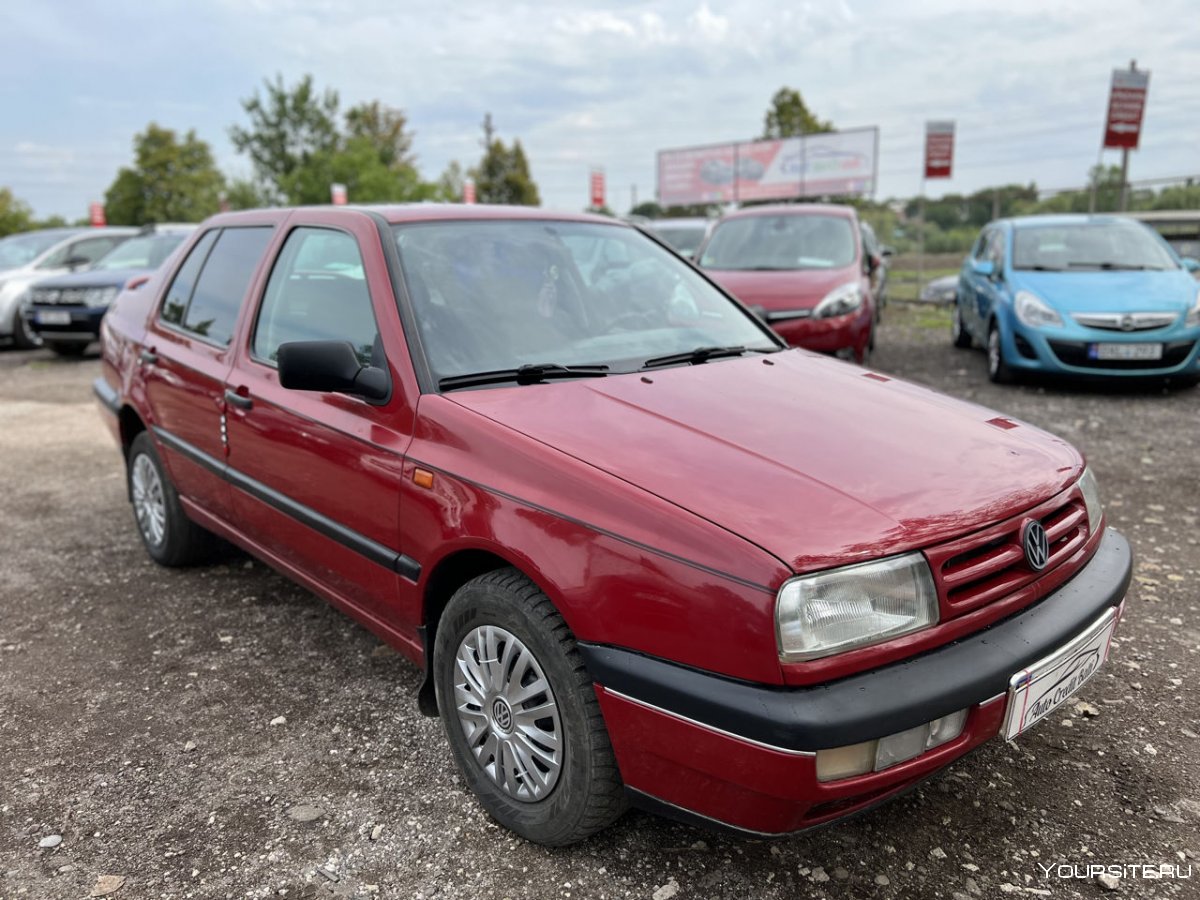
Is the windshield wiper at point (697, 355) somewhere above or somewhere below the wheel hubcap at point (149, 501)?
above

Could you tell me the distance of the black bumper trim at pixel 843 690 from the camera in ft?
5.69

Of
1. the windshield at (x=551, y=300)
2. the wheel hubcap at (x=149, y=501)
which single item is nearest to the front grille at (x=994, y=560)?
the windshield at (x=551, y=300)

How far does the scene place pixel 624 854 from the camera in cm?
225

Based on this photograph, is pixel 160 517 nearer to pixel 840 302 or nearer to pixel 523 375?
pixel 523 375

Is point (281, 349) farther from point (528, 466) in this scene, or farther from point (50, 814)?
point (50, 814)

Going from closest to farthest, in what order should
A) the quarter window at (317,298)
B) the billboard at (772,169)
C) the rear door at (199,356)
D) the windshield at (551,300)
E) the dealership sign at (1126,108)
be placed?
the windshield at (551,300)
the quarter window at (317,298)
the rear door at (199,356)
the dealership sign at (1126,108)
the billboard at (772,169)

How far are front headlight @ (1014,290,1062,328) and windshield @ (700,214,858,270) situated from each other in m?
1.49

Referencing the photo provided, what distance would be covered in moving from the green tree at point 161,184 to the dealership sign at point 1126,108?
44.9 m

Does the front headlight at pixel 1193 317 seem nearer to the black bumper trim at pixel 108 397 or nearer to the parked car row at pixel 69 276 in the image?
the black bumper trim at pixel 108 397

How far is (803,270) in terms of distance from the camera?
7969 millimetres

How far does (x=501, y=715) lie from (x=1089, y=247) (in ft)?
26.0

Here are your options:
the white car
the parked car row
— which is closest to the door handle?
the parked car row

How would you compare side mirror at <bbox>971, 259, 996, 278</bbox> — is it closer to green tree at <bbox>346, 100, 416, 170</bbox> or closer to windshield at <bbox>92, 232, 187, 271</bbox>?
windshield at <bbox>92, 232, 187, 271</bbox>

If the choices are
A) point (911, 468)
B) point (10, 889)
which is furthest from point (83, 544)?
point (911, 468)
